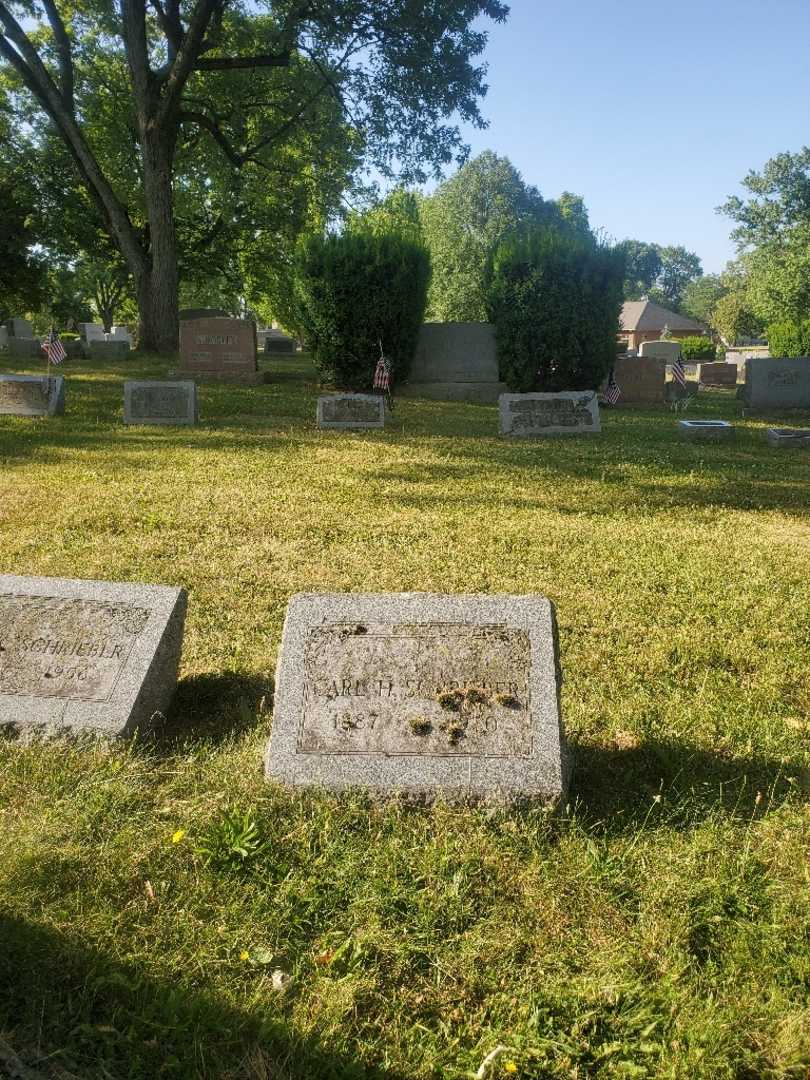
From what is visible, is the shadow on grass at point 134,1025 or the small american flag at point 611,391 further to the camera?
the small american flag at point 611,391

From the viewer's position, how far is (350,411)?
1245cm

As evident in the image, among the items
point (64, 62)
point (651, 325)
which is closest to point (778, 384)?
point (64, 62)

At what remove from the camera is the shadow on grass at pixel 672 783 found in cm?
288

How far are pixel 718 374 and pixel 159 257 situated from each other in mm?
18128

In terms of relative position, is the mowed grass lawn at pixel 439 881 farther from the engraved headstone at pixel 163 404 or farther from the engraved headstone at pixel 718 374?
the engraved headstone at pixel 718 374

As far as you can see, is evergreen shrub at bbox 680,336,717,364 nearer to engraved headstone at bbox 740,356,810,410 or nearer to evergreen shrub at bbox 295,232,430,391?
engraved headstone at bbox 740,356,810,410

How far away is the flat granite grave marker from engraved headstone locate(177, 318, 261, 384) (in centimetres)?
1499

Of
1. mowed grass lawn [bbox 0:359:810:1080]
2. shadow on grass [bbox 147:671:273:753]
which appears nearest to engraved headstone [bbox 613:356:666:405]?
mowed grass lawn [bbox 0:359:810:1080]

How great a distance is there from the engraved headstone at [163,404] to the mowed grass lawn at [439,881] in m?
7.21

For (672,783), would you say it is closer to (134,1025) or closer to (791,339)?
(134,1025)

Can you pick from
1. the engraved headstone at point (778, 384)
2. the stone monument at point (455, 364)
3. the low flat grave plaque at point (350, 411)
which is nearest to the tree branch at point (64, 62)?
the stone monument at point (455, 364)

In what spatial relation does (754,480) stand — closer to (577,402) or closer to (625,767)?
(577,402)

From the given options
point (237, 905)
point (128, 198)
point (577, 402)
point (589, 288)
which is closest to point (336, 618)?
point (237, 905)

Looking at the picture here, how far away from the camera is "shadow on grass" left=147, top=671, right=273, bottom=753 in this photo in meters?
3.38
